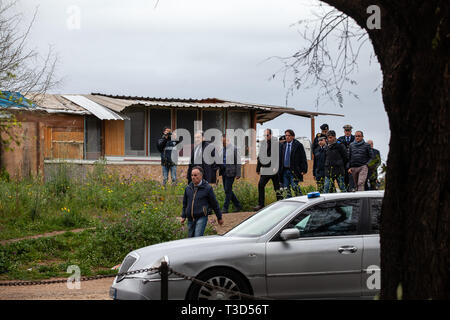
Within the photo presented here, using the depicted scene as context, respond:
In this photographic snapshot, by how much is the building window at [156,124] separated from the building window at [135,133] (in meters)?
0.36

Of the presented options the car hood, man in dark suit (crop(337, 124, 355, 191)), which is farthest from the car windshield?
man in dark suit (crop(337, 124, 355, 191))

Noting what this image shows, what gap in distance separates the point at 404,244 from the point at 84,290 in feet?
20.4

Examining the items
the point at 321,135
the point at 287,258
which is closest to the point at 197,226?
the point at 287,258

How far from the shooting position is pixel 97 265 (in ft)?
45.6

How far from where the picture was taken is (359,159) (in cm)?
1772

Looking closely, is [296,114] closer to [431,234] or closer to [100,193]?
[100,193]

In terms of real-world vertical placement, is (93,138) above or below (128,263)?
above

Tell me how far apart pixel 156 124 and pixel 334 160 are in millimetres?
13089

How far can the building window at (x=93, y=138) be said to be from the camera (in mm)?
28078

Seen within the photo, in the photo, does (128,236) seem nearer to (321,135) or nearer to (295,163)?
(295,163)

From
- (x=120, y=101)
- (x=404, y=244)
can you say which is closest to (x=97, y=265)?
(x=404, y=244)

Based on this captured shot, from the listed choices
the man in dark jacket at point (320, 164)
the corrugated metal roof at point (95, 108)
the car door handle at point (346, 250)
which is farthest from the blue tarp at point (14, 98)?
the man in dark jacket at point (320, 164)

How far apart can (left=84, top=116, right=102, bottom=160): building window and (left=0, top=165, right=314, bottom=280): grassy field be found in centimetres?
593
